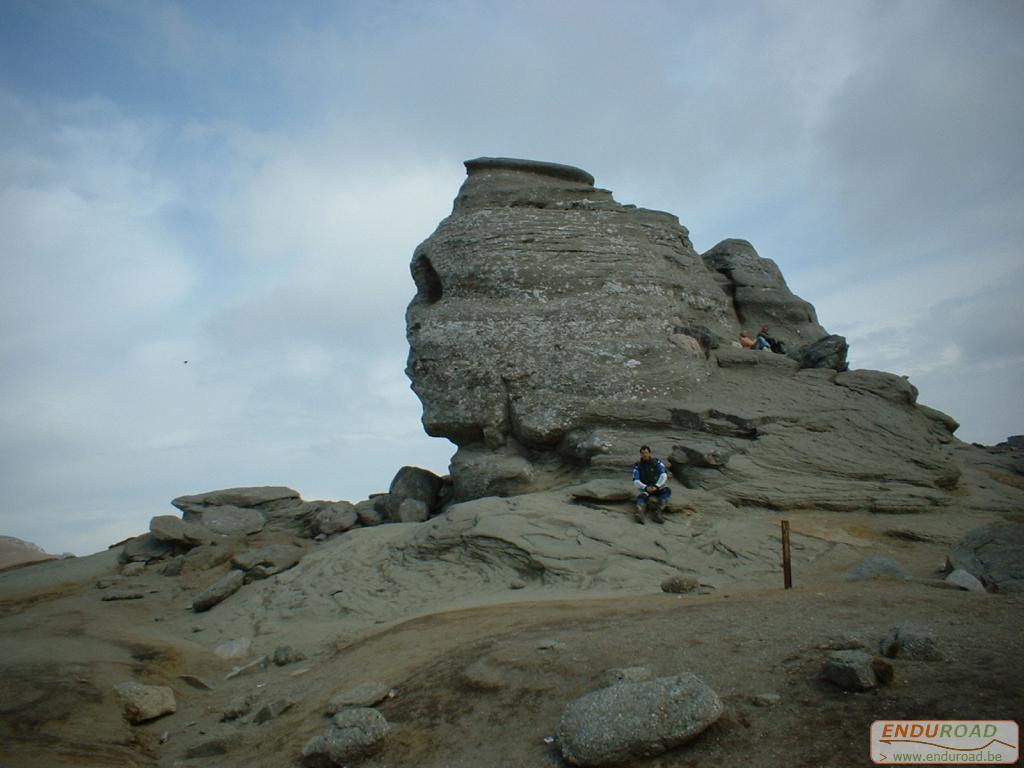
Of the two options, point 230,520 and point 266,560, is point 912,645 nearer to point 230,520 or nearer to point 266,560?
point 266,560

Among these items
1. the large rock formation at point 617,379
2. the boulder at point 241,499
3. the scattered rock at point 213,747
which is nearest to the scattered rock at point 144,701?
the scattered rock at point 213,747

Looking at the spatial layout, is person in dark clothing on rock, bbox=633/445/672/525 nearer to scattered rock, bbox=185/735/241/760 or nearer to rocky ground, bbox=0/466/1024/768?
rocky ground, bbox=0/466/1024/768

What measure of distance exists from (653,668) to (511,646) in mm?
1523

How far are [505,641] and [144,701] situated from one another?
356 cm

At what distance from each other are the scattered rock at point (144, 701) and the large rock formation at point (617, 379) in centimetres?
757

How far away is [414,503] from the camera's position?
50.6 ft

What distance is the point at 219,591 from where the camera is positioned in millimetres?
12133

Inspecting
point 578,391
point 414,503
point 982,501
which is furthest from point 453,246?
point 982,501

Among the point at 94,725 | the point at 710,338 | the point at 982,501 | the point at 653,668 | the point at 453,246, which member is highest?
the point at 453,246

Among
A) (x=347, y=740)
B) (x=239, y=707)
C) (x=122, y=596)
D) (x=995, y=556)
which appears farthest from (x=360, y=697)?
(x=122, y=596)

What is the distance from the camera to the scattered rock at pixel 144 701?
7.12 m

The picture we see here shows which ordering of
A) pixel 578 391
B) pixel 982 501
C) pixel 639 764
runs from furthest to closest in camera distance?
pixel 578 391
pixel 982 501
pixel 639 764

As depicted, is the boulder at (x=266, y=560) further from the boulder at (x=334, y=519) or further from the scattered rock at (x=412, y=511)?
the scattered rock at (x=412, y=511)

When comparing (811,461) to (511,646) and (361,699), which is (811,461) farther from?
(361,699)
